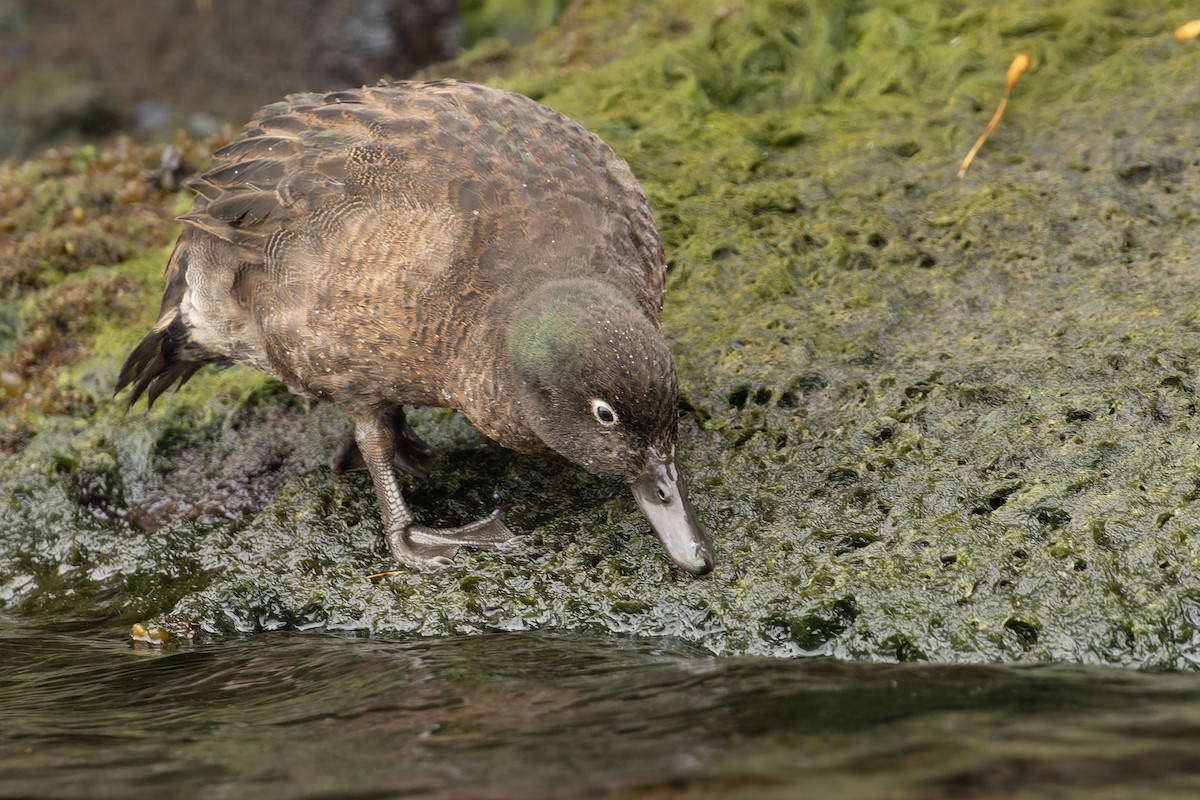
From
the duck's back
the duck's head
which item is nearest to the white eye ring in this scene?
the duck's head

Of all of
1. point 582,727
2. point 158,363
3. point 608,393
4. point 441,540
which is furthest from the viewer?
point 158,363

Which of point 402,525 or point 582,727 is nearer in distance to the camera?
point 582,727

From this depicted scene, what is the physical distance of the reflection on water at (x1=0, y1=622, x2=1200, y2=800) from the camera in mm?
3029

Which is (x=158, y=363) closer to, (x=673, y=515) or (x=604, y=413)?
(x=604, y=413)

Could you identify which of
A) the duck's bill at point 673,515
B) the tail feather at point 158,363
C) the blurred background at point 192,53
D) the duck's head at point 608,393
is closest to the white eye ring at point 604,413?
the duck's head at point 608,393

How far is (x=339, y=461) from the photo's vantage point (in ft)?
19.0

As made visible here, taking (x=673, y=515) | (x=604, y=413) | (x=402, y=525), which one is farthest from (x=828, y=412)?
(x=402, y=525)

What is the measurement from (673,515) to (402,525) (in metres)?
1.27

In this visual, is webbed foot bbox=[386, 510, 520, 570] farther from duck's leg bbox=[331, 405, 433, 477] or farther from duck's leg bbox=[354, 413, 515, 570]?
duck's leg bbox=[331, 405, 433, 477]

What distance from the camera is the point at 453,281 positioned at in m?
4.88

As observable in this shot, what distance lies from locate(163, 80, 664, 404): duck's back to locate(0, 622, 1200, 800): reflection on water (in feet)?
4.12

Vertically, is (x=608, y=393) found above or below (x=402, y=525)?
above

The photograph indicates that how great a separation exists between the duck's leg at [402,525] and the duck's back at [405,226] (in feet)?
0.79

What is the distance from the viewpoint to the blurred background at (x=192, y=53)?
13.1 m
